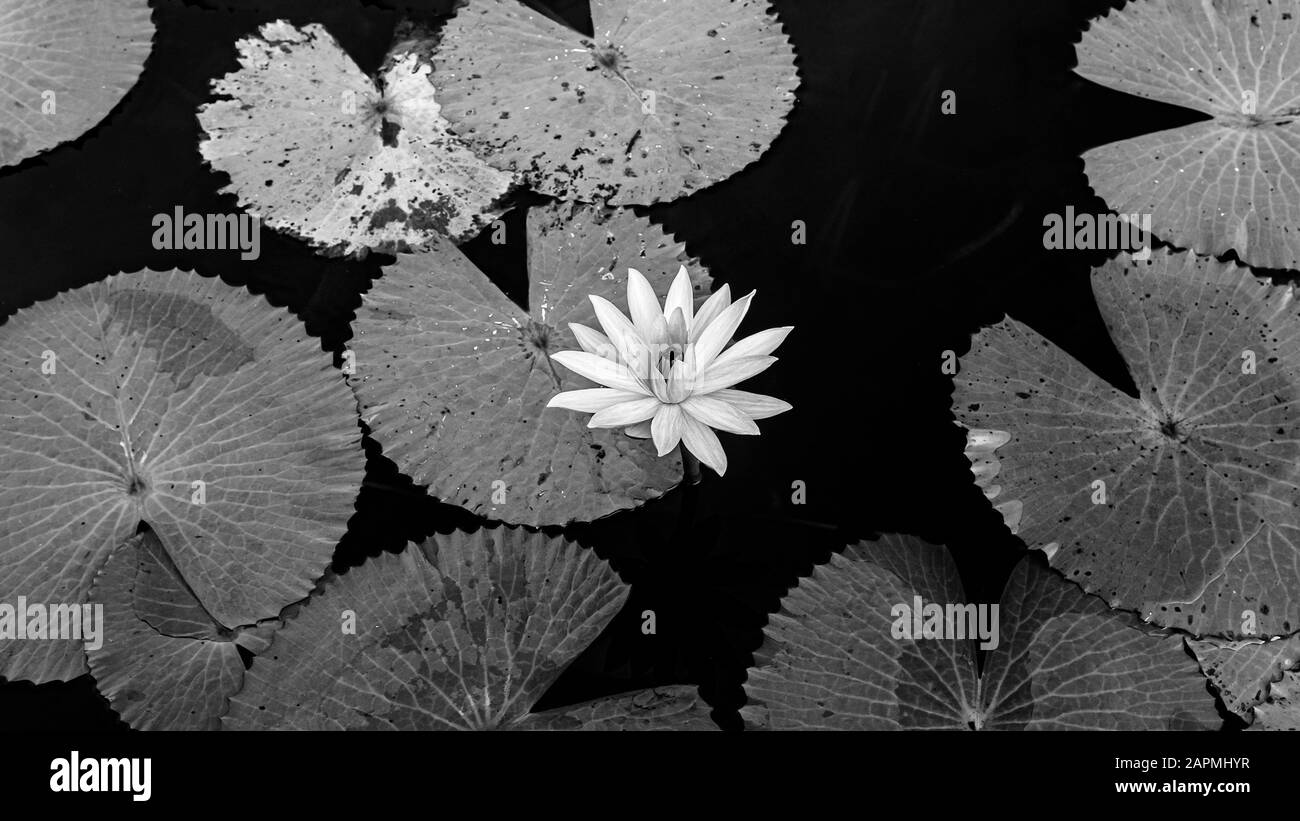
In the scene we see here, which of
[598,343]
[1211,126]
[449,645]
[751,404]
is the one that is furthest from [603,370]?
[1211,126]

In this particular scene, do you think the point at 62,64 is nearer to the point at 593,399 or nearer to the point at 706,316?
the point at 593,399

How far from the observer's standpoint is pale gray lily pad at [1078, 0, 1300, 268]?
2.39 meters

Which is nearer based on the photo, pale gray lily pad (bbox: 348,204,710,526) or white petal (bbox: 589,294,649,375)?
white petal (bbox: 589,294,649,375)

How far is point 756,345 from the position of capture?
6.31 feet

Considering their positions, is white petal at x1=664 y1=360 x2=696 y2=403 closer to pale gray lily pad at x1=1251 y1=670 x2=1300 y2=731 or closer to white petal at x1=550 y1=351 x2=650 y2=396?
white petal at x1=550 y1=351 x2=650 y2=396

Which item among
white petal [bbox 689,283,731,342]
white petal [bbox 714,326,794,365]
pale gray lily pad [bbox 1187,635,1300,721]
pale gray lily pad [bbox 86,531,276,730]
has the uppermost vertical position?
white petal [bbox 689,283,731,342]

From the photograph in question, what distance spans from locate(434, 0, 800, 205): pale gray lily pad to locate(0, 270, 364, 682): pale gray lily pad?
812 mm

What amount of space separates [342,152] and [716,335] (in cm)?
127

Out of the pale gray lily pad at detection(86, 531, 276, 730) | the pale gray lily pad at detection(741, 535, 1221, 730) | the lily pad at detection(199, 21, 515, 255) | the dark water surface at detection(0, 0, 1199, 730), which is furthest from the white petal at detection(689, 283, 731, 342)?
the pale gray lily pad at detection(86, 531, 276, 730)

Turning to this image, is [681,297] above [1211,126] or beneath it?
beneath

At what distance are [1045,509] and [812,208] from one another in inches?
41.5

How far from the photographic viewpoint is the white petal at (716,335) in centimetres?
191

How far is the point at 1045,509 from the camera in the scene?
2080 millimetres

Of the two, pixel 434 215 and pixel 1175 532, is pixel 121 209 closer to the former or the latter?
pixel 434 215
